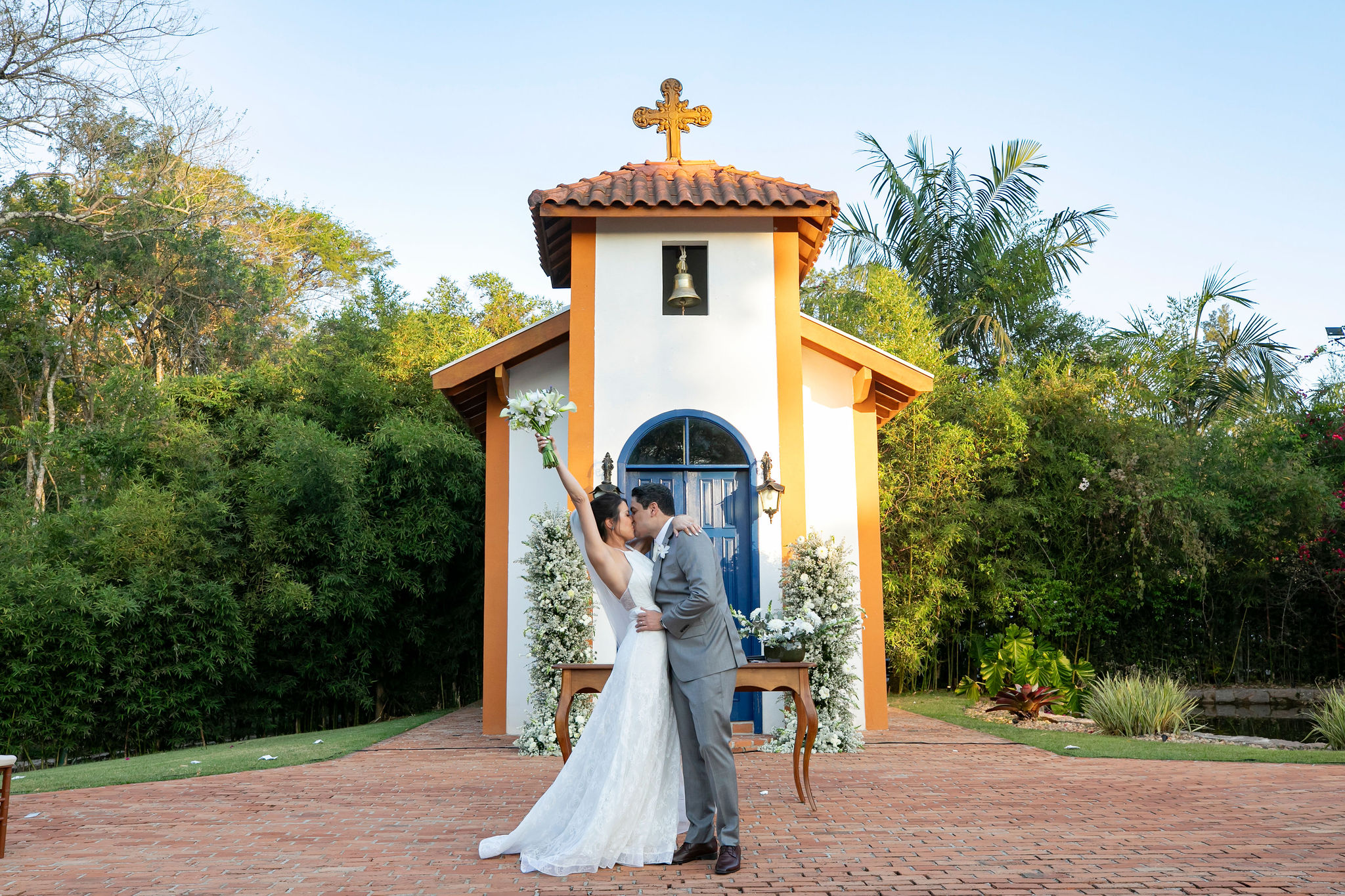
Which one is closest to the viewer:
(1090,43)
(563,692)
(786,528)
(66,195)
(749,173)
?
(563,692)

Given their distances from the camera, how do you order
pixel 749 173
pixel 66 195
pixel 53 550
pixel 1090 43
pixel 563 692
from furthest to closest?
pixel 66 195, pixel 1090 43, pixel 53 550, pixel 749 173, pixel 563 692

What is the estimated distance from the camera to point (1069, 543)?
13961 mm

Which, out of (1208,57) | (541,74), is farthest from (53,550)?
(1208,57)

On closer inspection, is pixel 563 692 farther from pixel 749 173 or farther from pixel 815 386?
pixel 749 173

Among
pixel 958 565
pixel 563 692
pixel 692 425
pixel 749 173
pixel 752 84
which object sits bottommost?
pixel 563 692

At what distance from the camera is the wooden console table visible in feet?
18.8

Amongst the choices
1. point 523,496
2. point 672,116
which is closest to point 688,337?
point 523,496

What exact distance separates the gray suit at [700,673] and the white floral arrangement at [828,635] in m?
3.59

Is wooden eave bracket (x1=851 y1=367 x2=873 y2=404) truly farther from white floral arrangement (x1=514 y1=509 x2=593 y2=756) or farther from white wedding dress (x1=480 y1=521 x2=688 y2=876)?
white wedding dress (x1=480 y1=521 x2=688 y2=876)

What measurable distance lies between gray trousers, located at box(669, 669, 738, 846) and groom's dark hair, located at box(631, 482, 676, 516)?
0.81 meters

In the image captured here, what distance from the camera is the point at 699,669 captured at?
4383mm

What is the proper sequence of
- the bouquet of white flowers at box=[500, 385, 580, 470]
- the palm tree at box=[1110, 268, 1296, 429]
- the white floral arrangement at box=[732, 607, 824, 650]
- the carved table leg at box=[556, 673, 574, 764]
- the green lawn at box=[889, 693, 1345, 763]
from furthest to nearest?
the palm tree at box=[1110, 268, 1296, 429], the green lawn at box=[889, 693, 1345, 763], the white floral arrangement at box=[732, 607, 824, 650], the carved table leg at box=[556, 673, 574, 764], the bouquet of white flowers at box=[500, 385, 580, 470]

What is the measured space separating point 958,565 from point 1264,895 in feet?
33.9

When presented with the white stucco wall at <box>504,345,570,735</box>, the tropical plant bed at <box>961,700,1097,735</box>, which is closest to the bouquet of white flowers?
the white stucco wall at <box>504,345,570,735</box>
